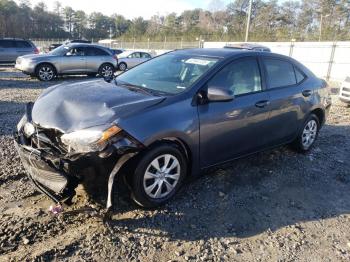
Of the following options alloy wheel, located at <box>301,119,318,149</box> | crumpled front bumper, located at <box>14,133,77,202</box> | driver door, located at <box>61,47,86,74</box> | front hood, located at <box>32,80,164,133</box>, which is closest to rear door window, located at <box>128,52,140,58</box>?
driver door, located at <box>61,47,86,74</box>

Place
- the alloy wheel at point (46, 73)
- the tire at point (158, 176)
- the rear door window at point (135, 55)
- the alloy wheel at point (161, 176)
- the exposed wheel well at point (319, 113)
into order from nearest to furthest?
the tire at point (158, 176) → the alloy wheel at point (161, 176) → the exposed wheel well at point (319, 113) → the alloy wheel at point (46, 73) → the rear door window at point (135, 55)

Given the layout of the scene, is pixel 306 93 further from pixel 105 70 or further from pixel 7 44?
pixel 7 44

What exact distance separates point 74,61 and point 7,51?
6.36 metres

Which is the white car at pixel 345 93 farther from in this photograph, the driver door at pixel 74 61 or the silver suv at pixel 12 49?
the silver suv at pixel 12 49

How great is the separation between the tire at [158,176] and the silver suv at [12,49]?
1722 centimetres

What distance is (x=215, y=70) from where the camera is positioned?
13.4ft

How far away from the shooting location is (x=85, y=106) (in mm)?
3516

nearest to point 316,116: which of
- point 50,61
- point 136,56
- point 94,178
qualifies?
point 94,178

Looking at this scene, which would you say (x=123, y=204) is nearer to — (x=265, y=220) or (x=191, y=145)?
(x=191, y=145)

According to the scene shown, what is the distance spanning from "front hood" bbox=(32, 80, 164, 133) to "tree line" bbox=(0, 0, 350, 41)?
112 ft

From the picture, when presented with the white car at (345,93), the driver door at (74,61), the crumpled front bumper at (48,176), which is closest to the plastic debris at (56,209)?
the crumpled front bumper at (48,176)

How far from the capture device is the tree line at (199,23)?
143 ft

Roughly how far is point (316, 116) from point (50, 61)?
1109cm

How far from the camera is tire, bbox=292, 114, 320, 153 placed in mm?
5671
